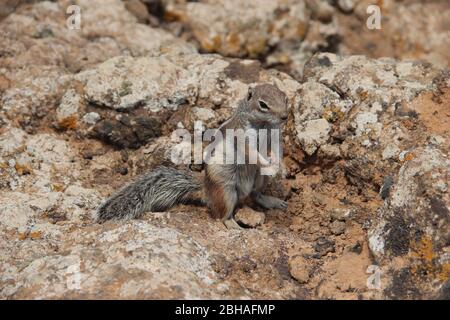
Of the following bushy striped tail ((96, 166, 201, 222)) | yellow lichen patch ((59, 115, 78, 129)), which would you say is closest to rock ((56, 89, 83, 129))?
yellow lichen patch ((59, 115, 78, 129))

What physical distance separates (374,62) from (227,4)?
2.28m

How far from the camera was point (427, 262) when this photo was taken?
3.68 metres

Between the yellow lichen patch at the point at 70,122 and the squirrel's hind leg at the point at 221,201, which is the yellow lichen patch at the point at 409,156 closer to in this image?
the squirrel's hind leg at the point at 221,201

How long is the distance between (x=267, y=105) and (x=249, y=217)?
96 centimetres

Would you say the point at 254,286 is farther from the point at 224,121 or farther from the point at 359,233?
the point at 224,121

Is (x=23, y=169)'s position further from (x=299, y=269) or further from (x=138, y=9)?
(x=138, y=9)

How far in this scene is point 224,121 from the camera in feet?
18.0

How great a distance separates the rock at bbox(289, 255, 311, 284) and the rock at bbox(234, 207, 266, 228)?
724 mm

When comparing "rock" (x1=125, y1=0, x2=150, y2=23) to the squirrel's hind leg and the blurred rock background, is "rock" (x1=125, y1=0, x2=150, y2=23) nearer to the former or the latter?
the blurred rock background

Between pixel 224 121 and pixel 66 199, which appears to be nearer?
pixel 66 199

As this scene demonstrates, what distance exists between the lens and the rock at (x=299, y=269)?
4.06 m

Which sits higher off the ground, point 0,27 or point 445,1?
point 445,1

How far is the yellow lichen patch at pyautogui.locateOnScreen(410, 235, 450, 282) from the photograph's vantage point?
361cm

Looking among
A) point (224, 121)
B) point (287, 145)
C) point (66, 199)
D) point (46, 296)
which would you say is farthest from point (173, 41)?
point (46, 296)
